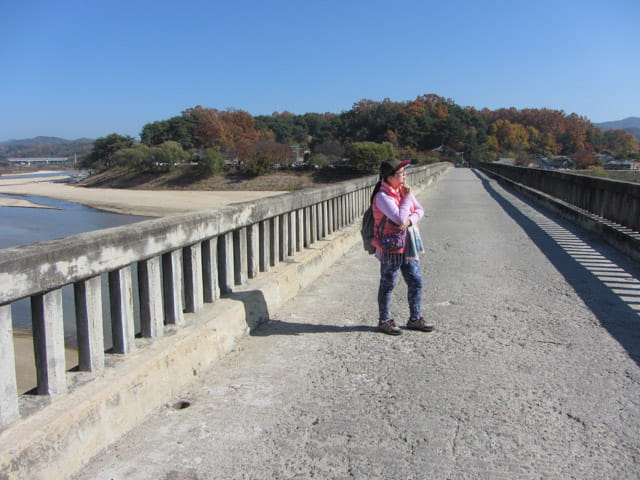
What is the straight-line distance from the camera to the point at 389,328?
15.5 ft

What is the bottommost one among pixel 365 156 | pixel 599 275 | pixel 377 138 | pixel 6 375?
pixel 599 275

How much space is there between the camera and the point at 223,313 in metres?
4.23

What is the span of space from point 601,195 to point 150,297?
34.6ft

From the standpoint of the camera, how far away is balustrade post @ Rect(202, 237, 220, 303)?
440 cm

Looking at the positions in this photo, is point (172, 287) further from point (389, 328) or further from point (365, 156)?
point (365, 156)

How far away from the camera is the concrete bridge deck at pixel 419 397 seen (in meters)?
2.74

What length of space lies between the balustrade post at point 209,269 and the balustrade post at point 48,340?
1718 millimetres

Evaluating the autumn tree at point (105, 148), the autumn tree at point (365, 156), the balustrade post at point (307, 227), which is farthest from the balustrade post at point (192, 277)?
the autumn tree at point (105, 148)

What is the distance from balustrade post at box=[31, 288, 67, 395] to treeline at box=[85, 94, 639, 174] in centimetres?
10010

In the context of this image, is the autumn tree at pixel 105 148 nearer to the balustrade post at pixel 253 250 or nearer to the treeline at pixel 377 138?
the treeline at pixel 377 138

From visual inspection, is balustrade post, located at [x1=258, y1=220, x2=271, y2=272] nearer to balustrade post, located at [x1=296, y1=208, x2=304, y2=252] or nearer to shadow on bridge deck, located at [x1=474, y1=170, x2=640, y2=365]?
balustrade post, located at [x1=296, y1=208, x2=304, y2=252]

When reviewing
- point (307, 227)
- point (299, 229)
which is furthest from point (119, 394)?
point (307, 227)

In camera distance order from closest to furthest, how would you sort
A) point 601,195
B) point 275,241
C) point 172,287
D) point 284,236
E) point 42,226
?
point 172,287 → point 275,241 → point 284,236 → point 601,195 → point 42,226

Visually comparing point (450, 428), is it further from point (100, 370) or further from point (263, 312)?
point (263, 312)
